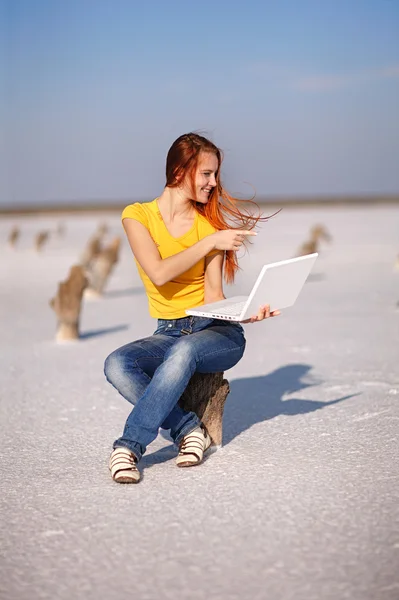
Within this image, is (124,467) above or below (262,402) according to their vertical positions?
above

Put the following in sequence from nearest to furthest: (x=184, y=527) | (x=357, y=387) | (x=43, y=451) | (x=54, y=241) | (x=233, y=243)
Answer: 1. (x=184, y=527)
2. (x=233, y=243)
3. (x=43, y=451)
4. (x=357, y=387)
5. (x=54, y=241)

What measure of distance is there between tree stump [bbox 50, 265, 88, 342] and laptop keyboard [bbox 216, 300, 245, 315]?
3.96m

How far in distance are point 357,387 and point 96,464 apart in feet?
7.35

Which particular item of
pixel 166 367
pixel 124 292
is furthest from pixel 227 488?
pixel 124 292

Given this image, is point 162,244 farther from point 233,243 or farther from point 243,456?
point 243,456

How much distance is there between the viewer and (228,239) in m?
3.83

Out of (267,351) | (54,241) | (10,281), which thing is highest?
(267,351)

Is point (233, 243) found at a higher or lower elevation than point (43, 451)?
higher

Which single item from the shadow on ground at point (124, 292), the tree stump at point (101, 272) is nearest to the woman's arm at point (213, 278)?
the tree stump at point (101, 272)

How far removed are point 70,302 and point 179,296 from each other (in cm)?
379

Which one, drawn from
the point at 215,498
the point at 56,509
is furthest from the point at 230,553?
the point at 56,509

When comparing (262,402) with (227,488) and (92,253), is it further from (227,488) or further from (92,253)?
(92,253)

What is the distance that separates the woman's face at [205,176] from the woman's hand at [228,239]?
0.32 metres

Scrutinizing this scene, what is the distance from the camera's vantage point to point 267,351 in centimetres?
734
